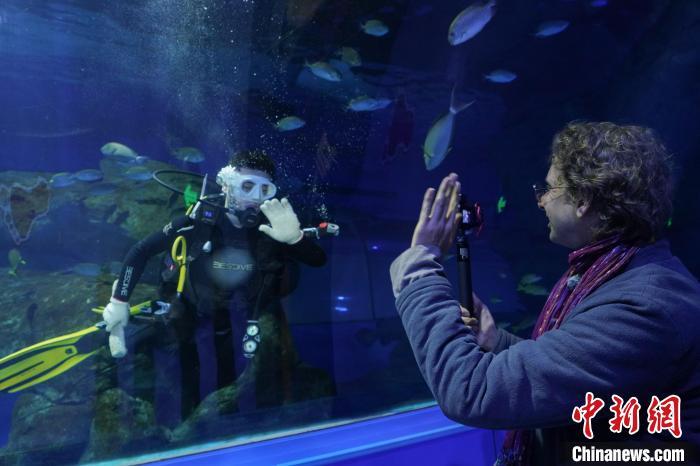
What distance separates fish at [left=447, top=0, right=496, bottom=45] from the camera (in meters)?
4.73

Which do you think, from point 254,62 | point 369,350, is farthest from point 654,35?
point 369,350

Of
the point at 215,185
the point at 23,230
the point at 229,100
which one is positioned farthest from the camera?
the point at 229,100

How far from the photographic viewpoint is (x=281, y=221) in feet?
11.7

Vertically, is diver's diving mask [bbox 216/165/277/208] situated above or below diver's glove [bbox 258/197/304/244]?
above

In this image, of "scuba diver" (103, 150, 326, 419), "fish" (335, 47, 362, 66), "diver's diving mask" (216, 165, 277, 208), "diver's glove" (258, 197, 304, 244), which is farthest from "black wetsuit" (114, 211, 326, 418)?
"fish" (335, 47, 362, 66)

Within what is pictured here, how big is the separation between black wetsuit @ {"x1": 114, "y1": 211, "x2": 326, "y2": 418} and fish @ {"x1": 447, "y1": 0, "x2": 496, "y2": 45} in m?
3.07

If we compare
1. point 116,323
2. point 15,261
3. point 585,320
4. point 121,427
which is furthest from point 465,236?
point 15,261

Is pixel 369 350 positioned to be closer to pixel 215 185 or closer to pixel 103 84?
pixel 215 185

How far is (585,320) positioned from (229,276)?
3.20 m

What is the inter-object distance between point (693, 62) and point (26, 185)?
38.3ft

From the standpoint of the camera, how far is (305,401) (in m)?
4.12

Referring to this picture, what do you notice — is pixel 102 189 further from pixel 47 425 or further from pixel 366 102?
pixel 366 102

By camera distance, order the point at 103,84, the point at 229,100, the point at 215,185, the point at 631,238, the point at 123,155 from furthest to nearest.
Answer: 1. the point at 103,84
2. the point at 229,100
3. the point at 123,155
4. the point at 215,185
5. the point at 631,238

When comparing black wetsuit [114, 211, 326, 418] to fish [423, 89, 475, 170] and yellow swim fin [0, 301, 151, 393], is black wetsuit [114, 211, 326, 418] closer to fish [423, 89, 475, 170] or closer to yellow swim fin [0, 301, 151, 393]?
yellow swim fin [0, 301, 151, 393]
